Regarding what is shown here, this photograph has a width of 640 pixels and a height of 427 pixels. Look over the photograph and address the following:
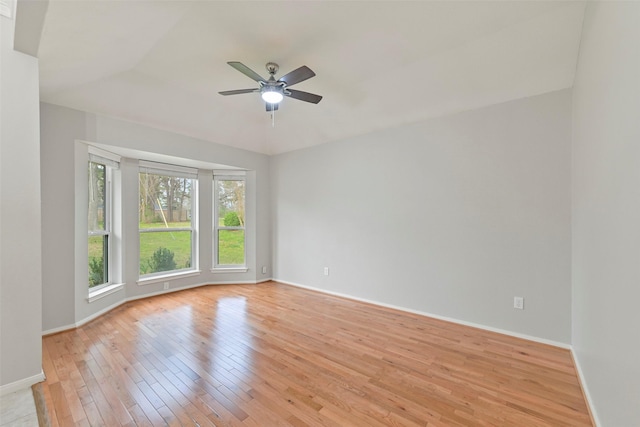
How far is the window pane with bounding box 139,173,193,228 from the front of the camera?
429cm

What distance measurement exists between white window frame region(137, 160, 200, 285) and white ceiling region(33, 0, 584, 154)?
2.89 ft

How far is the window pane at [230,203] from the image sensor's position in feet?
16.9

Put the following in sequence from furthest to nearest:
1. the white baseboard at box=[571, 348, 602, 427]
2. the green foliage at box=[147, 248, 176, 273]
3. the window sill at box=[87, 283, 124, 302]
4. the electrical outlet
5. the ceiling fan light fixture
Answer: the green foliage at box=[147, 248, 176, 273] < the window sill at box=[87, 283, 124, 302] < the electrical outlet < the ceiling fan light fixture < the white baseboard at box=[571, 348, 602, 427]

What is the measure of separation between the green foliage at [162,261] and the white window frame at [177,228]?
0.23 ft

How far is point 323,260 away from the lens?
459 centimetres

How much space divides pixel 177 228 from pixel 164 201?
52cm

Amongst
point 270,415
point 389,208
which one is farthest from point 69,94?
point 389,208

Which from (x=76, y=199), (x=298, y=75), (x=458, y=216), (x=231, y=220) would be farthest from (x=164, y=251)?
(x=458, y=216)

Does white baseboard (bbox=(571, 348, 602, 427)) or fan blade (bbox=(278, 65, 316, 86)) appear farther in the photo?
fan blade (bbox=(278, 65, 316, 86))

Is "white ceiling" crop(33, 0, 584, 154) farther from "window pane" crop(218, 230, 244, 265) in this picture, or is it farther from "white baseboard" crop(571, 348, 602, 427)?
"white baseboard" crop(571, 348, 602, 427)

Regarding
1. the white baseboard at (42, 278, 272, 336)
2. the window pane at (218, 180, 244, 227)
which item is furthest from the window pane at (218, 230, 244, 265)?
the white baseboard at (42, 278, 272, 336)

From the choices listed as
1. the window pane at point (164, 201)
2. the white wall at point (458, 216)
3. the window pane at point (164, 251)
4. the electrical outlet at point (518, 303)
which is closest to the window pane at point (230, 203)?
the window pane at point (164, 201)

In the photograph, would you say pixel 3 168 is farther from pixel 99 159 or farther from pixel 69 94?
pixel 99 159

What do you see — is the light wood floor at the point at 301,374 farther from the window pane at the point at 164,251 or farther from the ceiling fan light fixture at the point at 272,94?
the ceiling fan light fixture at the point at 272,94
